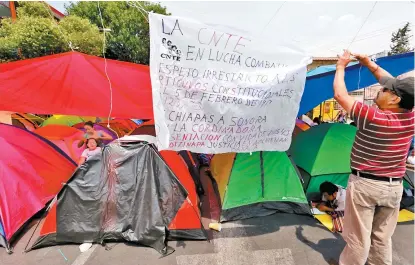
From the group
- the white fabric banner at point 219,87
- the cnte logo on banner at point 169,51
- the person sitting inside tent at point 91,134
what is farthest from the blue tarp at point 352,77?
the person sitting inside tent at point 91,134

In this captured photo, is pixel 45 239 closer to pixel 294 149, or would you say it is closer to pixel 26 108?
pixel 26 108

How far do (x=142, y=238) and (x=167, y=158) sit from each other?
1.02m

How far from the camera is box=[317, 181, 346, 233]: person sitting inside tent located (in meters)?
3.82

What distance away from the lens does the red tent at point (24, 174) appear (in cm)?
311

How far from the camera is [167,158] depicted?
3.23m

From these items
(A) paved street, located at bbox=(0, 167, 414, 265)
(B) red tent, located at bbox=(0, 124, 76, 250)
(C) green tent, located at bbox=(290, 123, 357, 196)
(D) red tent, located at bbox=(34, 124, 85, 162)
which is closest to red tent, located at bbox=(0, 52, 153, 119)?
(B) red tent, located at bbox=(0, 124, 76, 250)

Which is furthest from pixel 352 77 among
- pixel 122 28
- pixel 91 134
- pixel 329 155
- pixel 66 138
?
pixel 122 28

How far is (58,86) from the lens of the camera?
10.2 ft

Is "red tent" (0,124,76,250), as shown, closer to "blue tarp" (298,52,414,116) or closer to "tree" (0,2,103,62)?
"blue tarp" (298,52,414,116)

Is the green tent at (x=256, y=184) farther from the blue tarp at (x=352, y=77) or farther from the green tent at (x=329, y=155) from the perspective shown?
the blue tarp at (x=352, y=77)

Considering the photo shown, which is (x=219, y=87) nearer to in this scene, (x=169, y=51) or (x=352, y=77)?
(x=169, y=51)

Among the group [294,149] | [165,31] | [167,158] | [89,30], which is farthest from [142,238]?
[89,30]

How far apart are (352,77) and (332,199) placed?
6.31 ft

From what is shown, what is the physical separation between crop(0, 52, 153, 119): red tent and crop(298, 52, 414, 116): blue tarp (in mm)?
2633
